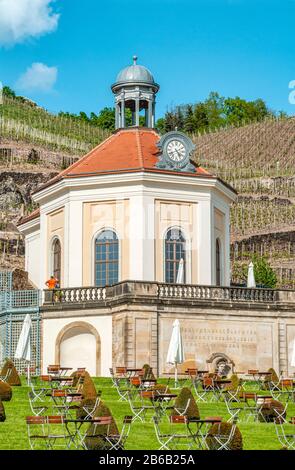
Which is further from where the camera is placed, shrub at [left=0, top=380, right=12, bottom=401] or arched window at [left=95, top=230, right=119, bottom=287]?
arched window at [left=95, top=230, right=119, bottom=287]

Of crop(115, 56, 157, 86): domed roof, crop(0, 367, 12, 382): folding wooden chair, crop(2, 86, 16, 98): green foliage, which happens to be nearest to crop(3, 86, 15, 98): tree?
crop(2, 86, 16, 98): green foliage

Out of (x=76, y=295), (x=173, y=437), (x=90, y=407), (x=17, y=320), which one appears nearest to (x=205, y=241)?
(x=76, y=295)

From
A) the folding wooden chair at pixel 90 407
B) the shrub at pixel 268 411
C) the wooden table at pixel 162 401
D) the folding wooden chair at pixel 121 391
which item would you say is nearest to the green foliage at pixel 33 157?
the folding wooden chair at pixel 121 391

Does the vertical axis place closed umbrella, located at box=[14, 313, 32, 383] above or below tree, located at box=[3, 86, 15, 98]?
below

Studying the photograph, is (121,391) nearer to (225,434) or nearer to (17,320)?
(225,434)

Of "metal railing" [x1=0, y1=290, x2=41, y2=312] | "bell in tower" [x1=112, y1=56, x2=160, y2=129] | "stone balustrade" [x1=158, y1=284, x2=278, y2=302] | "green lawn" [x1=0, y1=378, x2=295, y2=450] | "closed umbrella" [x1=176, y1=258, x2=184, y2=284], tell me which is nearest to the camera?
"green lawn" [x1=0, y1=378, x2=295, y2=450]

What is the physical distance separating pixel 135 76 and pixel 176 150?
638cm

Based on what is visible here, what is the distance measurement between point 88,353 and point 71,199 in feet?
25.2

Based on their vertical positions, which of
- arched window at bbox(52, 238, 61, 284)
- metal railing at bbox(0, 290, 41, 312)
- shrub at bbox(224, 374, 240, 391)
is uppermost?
arched window at bbox(52, 238, 61, 284)

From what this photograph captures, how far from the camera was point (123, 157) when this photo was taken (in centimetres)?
4847

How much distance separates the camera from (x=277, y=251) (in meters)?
79.5

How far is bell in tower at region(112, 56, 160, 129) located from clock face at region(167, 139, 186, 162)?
4579mm

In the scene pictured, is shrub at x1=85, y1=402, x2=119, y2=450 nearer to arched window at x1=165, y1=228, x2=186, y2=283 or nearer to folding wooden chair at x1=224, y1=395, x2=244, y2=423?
folding wooden chair at x1=224, y1=395, x2=244, y2=423

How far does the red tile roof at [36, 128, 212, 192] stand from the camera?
46.7 meters
